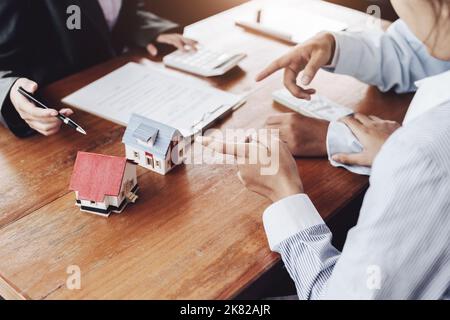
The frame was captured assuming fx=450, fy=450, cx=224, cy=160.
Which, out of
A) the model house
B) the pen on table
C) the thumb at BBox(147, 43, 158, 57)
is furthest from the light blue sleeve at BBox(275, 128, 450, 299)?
the thumb at BBox(147, 43, 158, 57)

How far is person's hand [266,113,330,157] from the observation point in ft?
3.72

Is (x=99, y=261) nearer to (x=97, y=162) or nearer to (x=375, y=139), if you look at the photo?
(x=97, y=162)

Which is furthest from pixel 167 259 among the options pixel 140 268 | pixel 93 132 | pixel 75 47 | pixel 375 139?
pixel 75 47

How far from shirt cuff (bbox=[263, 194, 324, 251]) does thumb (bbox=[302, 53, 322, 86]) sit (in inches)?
19.3

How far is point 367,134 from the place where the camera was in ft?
3.75

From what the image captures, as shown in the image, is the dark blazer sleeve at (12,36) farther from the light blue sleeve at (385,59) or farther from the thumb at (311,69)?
the light blue sleeve at (385,59)

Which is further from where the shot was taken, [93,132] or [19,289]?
[93,132]

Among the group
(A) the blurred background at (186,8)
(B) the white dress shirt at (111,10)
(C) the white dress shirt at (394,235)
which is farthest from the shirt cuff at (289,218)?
(A) the blurred background at (186,8)

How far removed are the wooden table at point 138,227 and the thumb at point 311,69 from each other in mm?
173

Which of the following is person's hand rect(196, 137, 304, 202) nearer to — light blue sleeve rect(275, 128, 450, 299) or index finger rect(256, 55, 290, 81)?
light blue sleeve rect(275, 128, 450, 299)

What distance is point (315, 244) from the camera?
0.89 meters

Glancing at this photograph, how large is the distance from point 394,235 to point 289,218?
8.9 inches

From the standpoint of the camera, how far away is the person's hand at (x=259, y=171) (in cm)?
97
